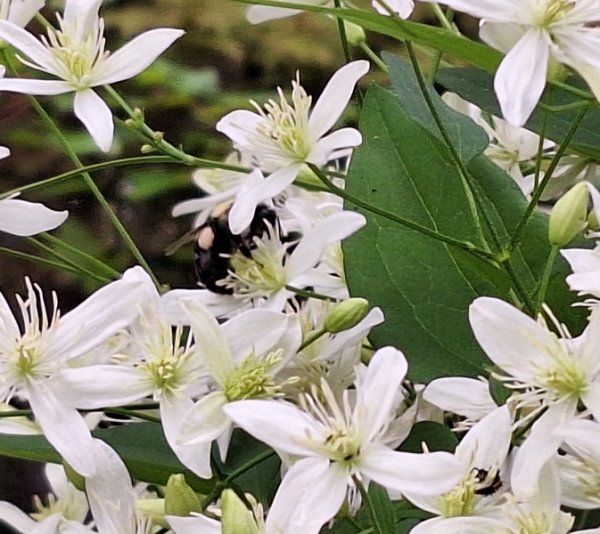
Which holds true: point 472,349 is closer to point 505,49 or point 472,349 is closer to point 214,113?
point 505,49

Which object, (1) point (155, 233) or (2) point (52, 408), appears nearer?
(2) point (52, 408)

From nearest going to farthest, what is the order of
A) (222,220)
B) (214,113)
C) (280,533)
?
(280,533)
(222,220)
(214,113)

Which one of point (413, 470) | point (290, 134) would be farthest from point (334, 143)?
point (413, 470)

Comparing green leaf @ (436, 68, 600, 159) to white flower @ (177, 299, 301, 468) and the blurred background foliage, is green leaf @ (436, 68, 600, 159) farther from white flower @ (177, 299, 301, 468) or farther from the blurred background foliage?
the blurred background foliage

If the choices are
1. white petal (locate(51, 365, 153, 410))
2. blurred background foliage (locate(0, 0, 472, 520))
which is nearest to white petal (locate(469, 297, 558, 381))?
white petal (locate(51, 365, 153, 410))

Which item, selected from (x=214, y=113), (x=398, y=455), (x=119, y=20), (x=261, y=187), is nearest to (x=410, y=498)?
(x=398, y=455)

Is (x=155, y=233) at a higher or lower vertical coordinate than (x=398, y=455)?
lower

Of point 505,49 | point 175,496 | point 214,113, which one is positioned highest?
point 505,49
